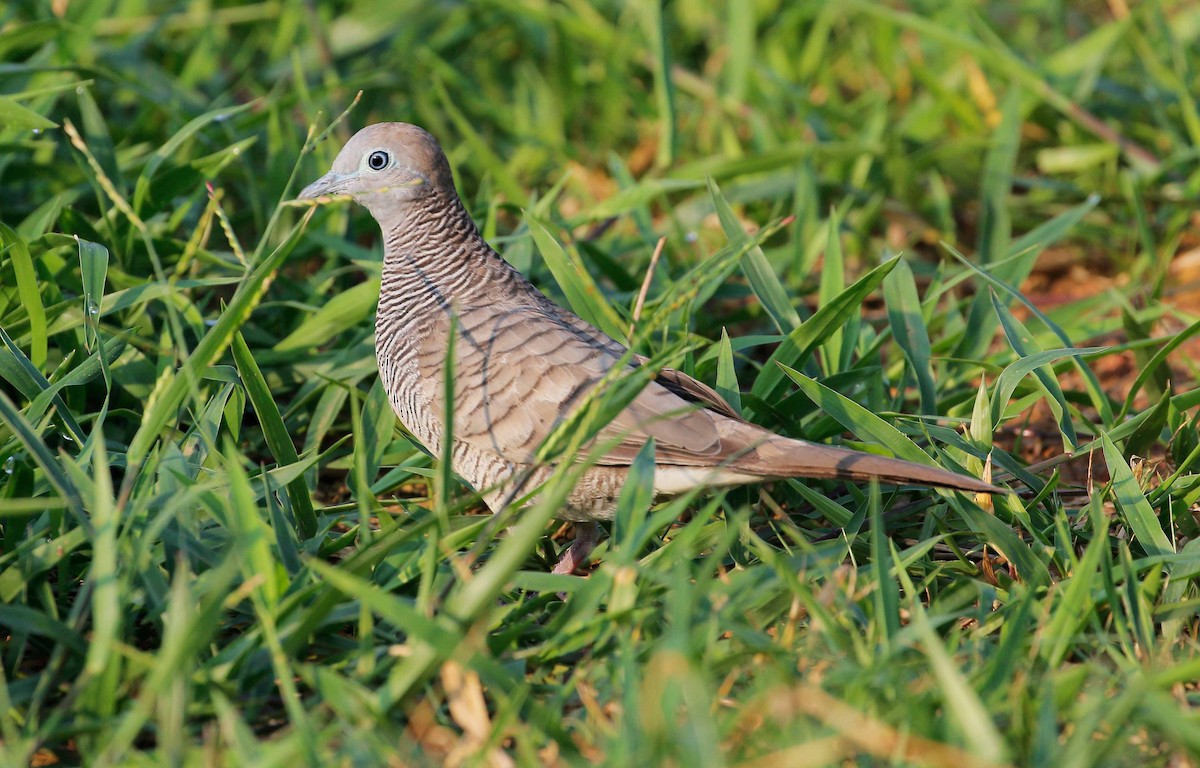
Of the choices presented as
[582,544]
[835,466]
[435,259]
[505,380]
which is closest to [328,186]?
[435,259]

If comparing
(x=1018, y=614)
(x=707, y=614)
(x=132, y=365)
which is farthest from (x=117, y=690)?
(x=1018, y=614)

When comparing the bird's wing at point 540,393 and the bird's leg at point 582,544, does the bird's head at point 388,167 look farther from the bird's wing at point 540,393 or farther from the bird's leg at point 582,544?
the bird's leg at point 582,544

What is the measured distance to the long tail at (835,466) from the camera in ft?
9.18

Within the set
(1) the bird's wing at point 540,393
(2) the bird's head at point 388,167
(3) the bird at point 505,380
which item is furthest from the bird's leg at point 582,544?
(2) the bird's head at point 388,167

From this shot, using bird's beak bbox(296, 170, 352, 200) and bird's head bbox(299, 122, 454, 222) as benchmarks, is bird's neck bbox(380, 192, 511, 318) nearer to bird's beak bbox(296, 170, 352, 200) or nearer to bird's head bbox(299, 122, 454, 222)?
bird's head bbox(299, 122, 454, 222)

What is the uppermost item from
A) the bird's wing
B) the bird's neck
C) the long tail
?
the bird's neck

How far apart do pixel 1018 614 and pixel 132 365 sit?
2641 mm

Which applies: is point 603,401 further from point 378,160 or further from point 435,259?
point 378,160

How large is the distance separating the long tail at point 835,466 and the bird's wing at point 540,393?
80 mm

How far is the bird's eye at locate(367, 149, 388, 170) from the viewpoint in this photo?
363 cm

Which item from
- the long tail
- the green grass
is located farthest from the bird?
the green grass

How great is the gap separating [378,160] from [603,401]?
1.32 meters

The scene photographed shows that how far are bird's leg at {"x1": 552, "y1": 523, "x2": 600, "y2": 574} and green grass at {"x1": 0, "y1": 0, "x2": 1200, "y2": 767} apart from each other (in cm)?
13

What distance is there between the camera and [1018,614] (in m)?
2.58
